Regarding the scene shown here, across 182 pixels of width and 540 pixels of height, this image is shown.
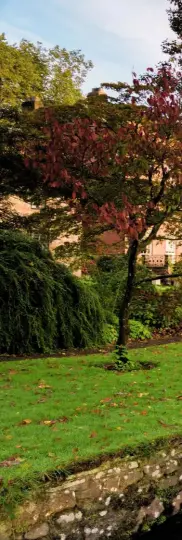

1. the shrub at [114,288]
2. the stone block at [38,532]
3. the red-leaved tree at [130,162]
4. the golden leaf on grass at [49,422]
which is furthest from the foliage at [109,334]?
the stone block at [38,532]

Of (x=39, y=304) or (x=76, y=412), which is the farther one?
(x=39, y=304)

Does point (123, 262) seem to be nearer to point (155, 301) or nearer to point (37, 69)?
point (155, 301)

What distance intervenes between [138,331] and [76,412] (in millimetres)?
8163

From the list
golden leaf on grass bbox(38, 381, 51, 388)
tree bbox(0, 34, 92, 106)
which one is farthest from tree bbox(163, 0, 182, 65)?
golden leaf on grass bbox(38, 381, 51, 388)

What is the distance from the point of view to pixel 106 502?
4102 millimetres

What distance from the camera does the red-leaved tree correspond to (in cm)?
680

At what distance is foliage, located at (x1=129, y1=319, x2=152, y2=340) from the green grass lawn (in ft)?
15.0

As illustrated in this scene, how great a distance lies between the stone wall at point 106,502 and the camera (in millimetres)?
3641

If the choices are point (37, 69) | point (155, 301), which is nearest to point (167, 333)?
point (155, 301)

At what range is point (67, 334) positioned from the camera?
11.3 m

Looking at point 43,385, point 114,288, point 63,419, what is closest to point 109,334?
point 114,288

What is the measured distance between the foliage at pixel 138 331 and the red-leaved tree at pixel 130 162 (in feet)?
16.3

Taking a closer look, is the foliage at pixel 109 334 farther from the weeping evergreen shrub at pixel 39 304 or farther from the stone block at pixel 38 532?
the stone block at pixel 38 532

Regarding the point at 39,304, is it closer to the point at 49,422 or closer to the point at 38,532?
the point at 49,422
